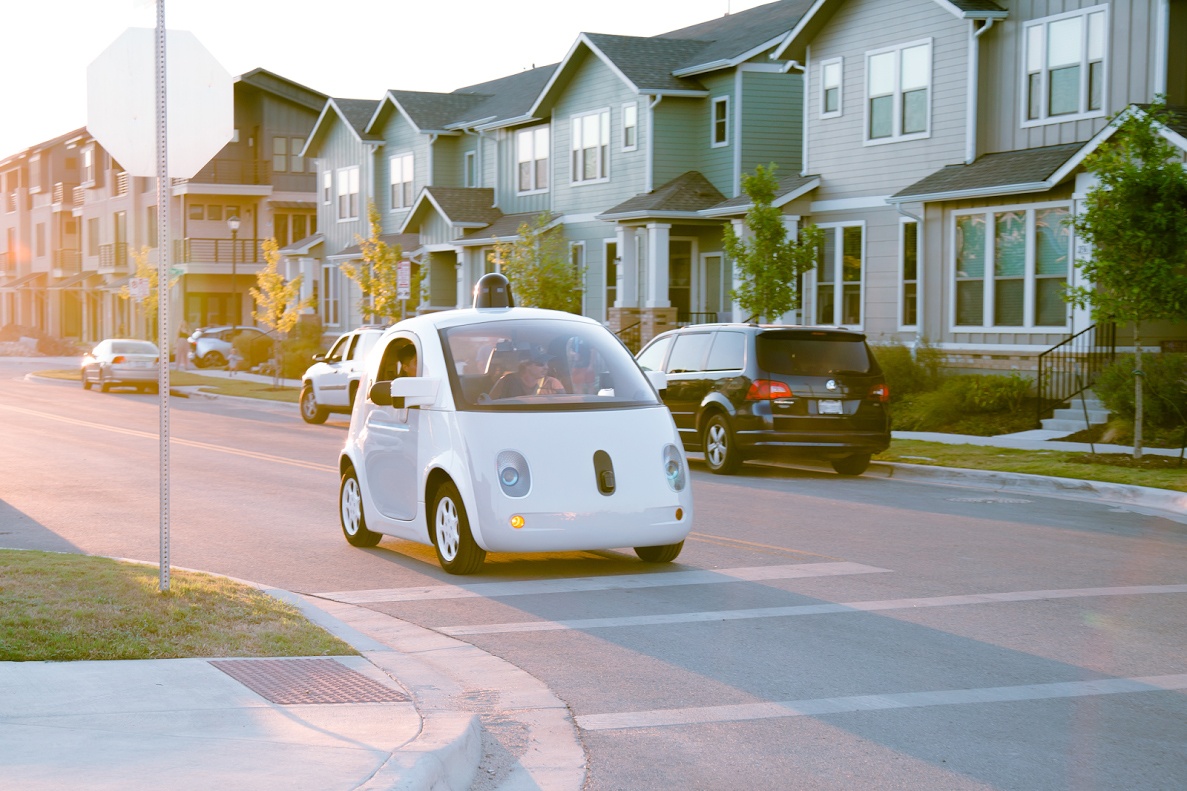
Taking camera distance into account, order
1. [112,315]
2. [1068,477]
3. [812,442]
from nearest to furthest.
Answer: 1. [1068,477]
2. [812,442]
3. [112,315]

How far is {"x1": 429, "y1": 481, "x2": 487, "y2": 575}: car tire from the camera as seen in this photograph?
10125 millimetres

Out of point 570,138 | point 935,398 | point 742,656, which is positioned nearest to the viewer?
point 742,656

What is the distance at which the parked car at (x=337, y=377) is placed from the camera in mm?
26750

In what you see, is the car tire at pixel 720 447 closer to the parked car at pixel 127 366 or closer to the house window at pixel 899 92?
the house window at pixel 899 92

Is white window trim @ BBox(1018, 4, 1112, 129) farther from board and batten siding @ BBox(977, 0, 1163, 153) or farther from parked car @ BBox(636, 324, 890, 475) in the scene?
parked car @ BBox(636, 324, 890, 475)

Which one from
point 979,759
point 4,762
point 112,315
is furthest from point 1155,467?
point 112,315

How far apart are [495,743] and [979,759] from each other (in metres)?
2.01

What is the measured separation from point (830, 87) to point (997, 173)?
5.71 m

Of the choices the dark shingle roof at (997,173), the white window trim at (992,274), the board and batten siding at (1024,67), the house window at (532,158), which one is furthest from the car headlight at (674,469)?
the house window at (532,158)

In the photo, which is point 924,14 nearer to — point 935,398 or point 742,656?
point 935,398

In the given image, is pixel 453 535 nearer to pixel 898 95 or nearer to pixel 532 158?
pixel 898 95

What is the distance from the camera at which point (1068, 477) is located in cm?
1647

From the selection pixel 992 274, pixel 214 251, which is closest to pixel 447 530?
pixel 992 274

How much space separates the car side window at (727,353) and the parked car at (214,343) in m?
35.6
